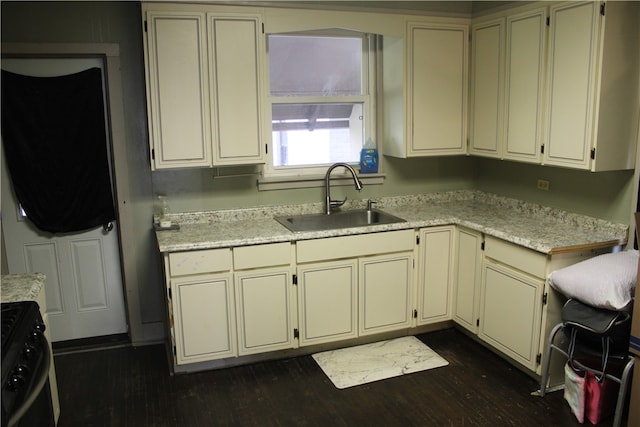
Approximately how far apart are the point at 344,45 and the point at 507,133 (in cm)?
130

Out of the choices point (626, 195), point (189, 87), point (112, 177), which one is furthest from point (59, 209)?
→ point (626, 195)

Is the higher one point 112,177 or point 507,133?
point 507,133

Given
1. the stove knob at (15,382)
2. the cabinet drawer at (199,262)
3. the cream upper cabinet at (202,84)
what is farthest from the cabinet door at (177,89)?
the stove knob at (15,382)

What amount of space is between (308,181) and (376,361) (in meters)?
1.32

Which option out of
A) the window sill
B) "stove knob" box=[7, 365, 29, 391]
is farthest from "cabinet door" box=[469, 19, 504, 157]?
"stove knob" box=[7, 365, 29, 391]

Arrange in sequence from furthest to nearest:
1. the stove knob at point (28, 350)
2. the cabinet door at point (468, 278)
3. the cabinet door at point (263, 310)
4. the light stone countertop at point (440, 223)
→ the cabinet door at point (468, 278)
the cabinet door at point (263, 310)
the light stone countertop at point (440, 223)
the stove knob at point (28, 350)

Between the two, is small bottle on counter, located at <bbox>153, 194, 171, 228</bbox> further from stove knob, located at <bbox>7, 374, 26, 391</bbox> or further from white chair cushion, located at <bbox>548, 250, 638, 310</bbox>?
white chair cushion, located at <bbox>548, 250, 638, 310</bbox>

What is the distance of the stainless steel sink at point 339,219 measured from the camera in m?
3.68

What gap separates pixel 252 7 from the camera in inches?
127

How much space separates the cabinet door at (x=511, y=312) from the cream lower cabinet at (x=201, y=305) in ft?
5.17

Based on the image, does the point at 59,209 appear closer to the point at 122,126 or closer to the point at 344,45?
the point at 122,126

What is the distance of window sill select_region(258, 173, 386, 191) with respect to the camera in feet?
12.1

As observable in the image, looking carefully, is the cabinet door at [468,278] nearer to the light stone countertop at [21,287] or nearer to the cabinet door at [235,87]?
the cabinet door at [235,87]

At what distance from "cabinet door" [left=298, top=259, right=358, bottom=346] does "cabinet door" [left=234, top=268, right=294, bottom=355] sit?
0.31 ft
